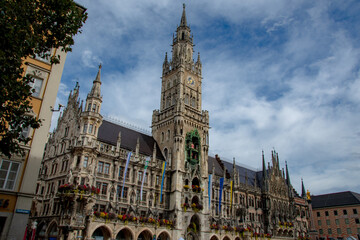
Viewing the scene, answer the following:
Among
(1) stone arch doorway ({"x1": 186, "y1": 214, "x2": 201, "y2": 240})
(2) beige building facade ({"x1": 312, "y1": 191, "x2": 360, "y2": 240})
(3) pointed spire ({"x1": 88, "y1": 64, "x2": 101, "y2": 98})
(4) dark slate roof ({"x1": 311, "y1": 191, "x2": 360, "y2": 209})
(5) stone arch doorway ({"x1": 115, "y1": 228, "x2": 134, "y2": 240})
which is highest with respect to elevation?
(3) pointed spire ({"x1": 88, "y1": 64, "x2": 101, "y2": 98})

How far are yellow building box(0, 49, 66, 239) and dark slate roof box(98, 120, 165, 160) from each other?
65.6 ft

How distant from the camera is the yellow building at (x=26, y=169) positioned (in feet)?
66.8

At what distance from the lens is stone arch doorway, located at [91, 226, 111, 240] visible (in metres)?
37.1

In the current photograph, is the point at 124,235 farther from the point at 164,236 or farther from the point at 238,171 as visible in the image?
the point at 238,171

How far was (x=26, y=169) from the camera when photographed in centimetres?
2178

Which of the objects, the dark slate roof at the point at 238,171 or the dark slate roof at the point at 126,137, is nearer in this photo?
the dark slate roof at the point at 126,137

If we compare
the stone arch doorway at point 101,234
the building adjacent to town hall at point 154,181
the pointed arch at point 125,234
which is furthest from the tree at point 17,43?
the pointed arch at point 125,234

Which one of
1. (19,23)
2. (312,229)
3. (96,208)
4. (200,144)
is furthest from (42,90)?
(312,229)

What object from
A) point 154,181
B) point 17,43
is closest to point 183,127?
point 154,181

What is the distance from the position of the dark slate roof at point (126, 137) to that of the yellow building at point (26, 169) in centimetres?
2001

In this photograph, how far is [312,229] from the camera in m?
83.6

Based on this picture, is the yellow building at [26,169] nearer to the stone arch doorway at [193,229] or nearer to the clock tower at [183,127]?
the clock tower at [183,127]

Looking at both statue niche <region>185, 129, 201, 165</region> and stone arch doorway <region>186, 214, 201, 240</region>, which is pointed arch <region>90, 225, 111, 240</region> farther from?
statue niche <region>185, 129, 201, 165</region>

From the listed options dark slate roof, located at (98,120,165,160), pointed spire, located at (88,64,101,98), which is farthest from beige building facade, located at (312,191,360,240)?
pointed spire, located at (88,64,101,98)
